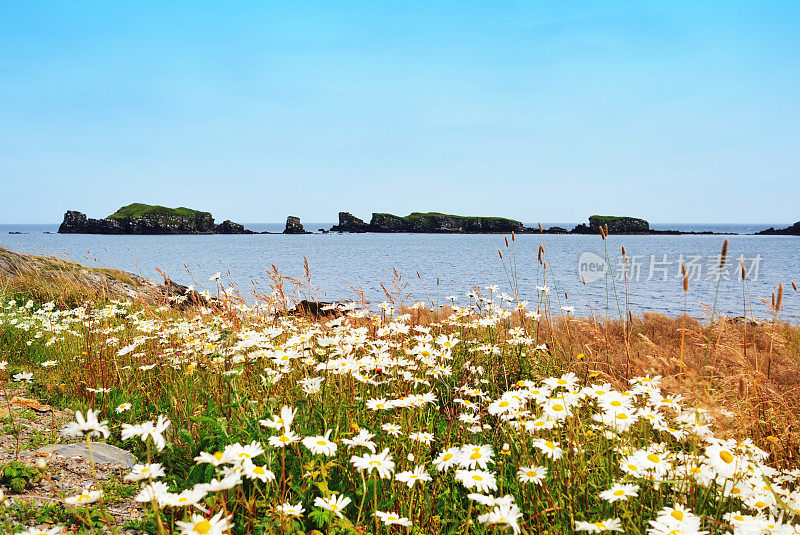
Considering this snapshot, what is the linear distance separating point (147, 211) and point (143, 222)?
19.4ft

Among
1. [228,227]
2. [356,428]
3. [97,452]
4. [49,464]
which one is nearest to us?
[356,428]

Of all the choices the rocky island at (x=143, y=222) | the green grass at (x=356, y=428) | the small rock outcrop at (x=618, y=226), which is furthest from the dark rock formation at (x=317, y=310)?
the rocky island at (x=143, y=222)

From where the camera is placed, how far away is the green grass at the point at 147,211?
385 ft

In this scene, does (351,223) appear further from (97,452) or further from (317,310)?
(97,452)

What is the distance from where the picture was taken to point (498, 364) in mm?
4430

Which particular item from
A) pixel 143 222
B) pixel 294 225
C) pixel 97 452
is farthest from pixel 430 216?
pixel 97 452

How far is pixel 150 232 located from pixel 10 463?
13121 cm

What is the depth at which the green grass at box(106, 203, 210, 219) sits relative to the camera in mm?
117312

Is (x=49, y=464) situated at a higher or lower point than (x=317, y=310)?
higher

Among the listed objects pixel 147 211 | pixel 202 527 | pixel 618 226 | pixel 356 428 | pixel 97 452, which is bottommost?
pixel 97 452

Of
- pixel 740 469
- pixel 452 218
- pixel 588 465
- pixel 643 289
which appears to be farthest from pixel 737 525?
pixel 452 218

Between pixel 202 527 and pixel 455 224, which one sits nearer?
pixel 202 527

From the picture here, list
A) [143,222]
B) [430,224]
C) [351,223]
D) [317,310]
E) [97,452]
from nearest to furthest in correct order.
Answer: [97,452]
[317,310]
[143,222]
[430,224]
[351,223]

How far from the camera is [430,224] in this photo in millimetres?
132625
